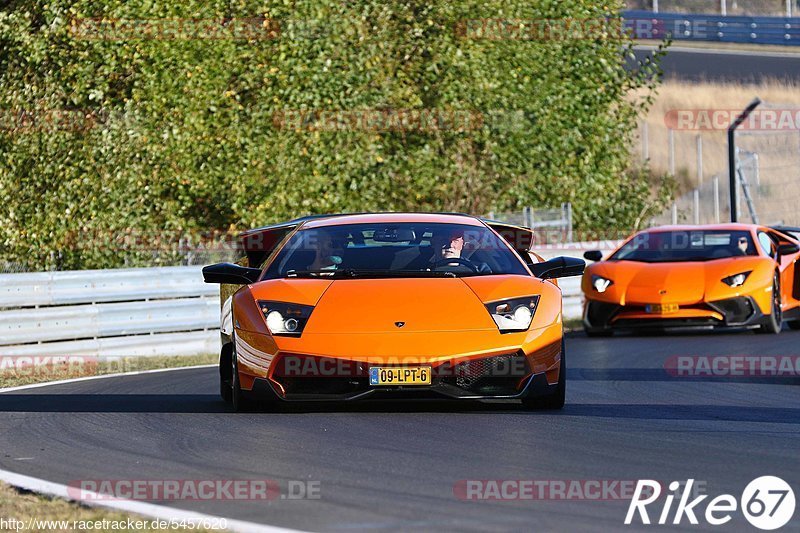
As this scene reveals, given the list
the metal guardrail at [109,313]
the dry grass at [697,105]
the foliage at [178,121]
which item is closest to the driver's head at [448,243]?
the metal guardrail at [109,313]

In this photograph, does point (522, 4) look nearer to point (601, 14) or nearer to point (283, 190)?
point (601, 14)

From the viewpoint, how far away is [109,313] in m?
15.3

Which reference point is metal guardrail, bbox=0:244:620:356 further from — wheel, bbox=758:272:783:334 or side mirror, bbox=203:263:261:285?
wheel, bbox=758:272:783:334

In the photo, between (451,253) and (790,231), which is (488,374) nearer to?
(451,253)

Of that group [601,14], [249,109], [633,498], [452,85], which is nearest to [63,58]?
[249,109]

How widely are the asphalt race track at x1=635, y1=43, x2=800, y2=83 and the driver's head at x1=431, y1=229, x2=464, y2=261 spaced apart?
4625 centimetres

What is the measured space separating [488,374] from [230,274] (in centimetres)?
185

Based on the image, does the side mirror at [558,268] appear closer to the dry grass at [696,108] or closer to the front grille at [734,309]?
the front grille at [734,309]

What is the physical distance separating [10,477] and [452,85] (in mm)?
18993

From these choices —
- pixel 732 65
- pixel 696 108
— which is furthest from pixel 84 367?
pixel 732 65

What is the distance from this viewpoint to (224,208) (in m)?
23.5

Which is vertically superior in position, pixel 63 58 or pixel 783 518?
pixel 63 58

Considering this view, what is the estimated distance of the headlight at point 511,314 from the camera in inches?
340

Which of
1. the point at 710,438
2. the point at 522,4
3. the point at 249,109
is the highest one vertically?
the point at 522,4
